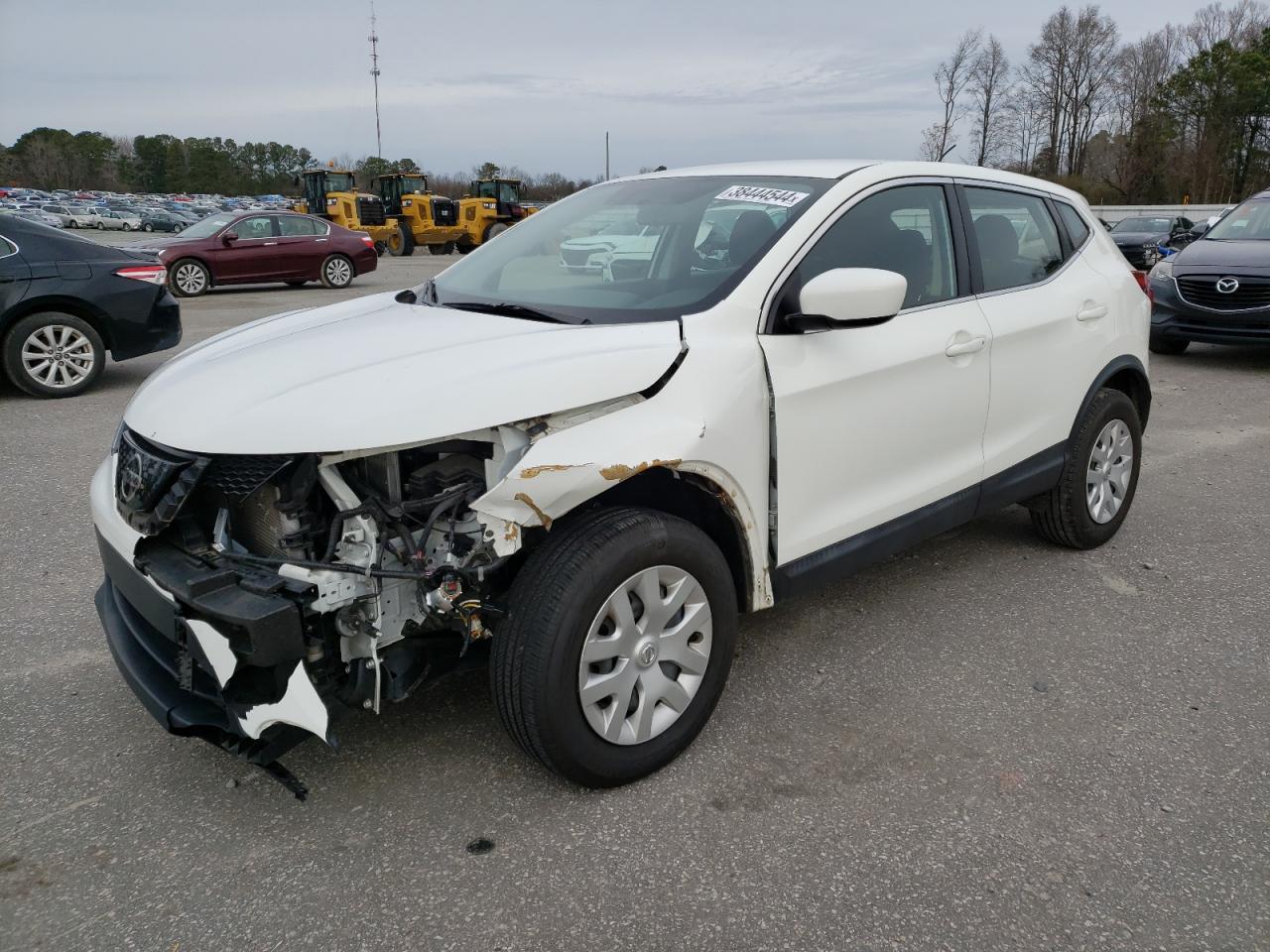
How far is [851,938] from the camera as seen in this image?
210 centimetres

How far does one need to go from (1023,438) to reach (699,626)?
6.11 ft

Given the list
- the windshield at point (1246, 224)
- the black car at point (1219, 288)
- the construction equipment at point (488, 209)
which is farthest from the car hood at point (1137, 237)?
the construction equipment at point (488, 209)

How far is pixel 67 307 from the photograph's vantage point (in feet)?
24.8

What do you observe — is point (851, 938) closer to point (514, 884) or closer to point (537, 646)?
point (514, 884)

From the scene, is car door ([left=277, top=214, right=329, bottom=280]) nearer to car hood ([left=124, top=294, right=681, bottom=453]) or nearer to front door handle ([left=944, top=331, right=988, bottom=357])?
car hood ([left=124, top=294, right=681, bottom=453])

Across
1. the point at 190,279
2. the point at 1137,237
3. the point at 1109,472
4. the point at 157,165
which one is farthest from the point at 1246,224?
the point at 157,165

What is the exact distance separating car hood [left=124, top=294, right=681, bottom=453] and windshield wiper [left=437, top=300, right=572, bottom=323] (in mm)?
67

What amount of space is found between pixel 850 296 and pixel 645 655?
3.82 feet

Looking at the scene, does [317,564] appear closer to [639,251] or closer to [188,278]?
[639,251]

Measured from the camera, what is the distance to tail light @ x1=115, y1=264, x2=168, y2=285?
7.70m

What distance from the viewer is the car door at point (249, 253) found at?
53.1 ft

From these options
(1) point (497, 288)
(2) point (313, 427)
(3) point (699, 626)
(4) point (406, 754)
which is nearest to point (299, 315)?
(1) point (497, 288)

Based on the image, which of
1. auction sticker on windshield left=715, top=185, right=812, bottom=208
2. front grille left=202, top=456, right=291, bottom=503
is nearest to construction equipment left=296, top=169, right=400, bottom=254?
auction sticker on windshield left=715, top=185, right=812, bottom=208

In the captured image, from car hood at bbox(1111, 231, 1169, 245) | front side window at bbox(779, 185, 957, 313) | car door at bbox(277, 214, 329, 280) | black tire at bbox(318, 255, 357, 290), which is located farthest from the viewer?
car hood at bbox(1111, 231, 1169, 245)
